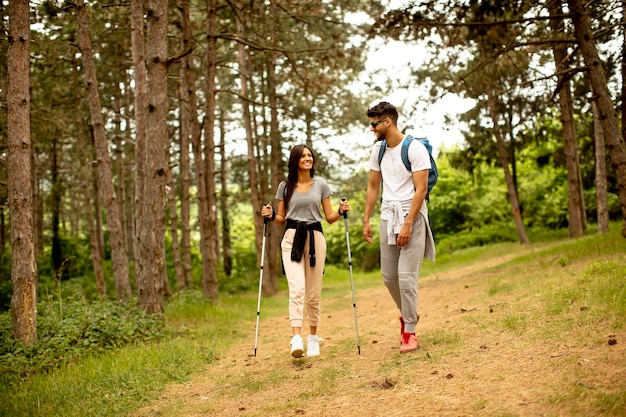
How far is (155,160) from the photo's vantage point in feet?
31.6

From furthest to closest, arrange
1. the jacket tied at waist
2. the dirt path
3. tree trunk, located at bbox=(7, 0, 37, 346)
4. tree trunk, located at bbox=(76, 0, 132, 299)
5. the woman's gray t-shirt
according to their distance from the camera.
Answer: tree trunk, located at bbox=(76, 0, 132, 299), tree trunk, located at bbox=(7, 0, 37, 346), the woman's gray t-shirt, the jacket tied at waist, the dirt path

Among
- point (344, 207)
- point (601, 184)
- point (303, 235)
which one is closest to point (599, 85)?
point (344, 207)

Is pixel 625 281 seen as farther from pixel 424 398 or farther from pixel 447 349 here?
pixel 424 398

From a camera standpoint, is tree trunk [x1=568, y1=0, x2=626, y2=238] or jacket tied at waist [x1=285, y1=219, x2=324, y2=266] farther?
tree trunk [x1=568, y1=0, x2=626, y2=238]

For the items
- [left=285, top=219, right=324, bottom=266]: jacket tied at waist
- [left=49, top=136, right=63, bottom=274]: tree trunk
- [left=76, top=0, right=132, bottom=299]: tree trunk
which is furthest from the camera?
[left=49, top=136, right=63, bottom=274]: tree trunk

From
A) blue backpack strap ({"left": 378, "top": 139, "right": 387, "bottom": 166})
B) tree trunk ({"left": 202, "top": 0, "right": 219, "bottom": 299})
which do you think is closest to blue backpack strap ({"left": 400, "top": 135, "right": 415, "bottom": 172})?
blue backpack strap ({"left": 378, "top": 139, "right": 387, "bottom": 166})

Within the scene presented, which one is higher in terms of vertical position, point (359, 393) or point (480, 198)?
point (480, 198)

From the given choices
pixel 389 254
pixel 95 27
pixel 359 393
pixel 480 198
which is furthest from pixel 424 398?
pixel 480 198

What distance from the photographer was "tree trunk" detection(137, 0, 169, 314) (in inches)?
376

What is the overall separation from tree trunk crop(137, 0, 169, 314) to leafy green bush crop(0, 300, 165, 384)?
0.48 meters

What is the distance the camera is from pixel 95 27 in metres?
14.9

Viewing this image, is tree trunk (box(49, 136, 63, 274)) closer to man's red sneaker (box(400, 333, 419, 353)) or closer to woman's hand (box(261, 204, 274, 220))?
woman's hand (box(261, 204, 274, 220))

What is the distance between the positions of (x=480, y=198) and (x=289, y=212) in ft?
83.2

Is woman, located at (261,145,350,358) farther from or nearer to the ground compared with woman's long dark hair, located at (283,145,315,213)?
nearer to the ground
